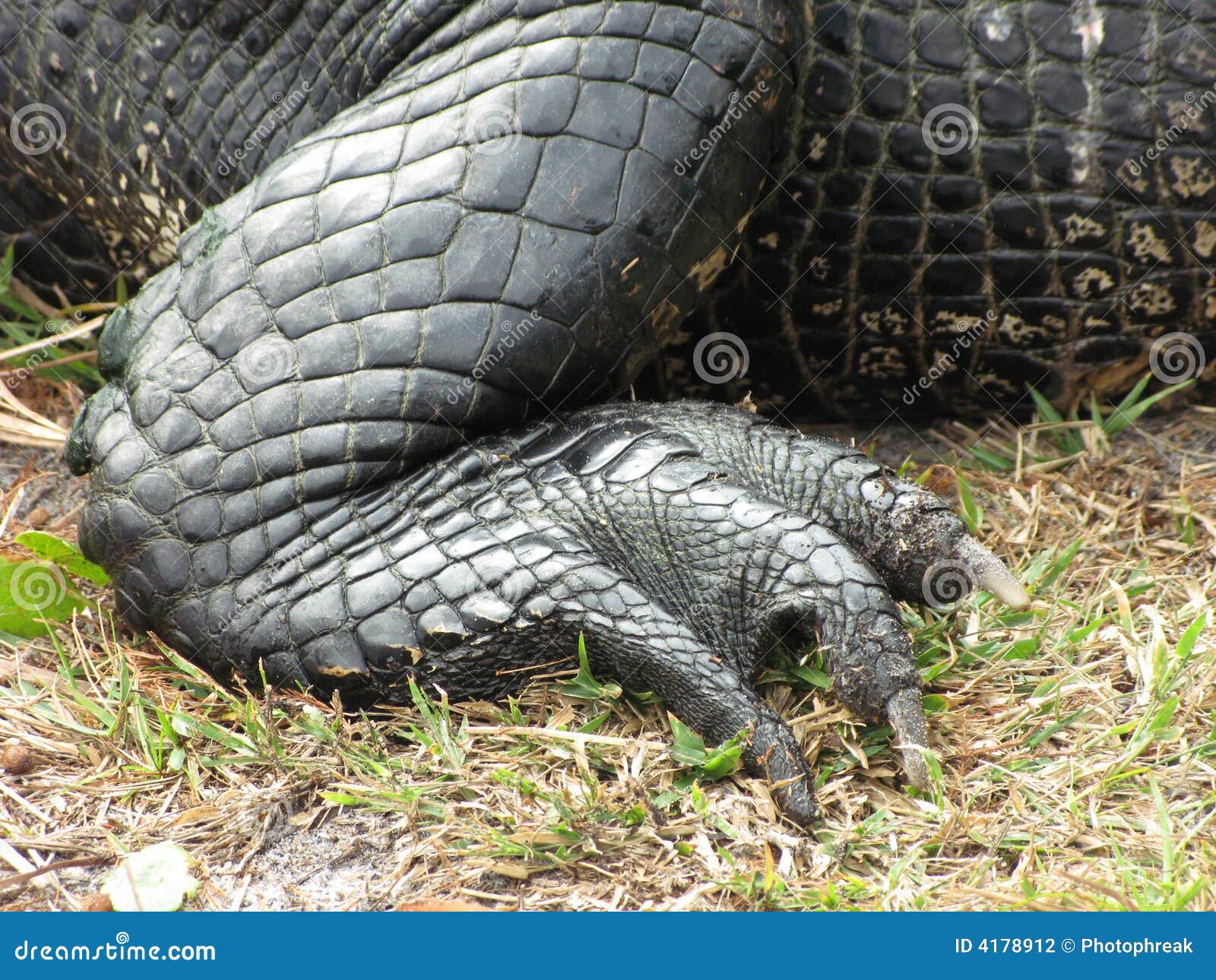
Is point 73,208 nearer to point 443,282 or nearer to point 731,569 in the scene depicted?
point 443,282

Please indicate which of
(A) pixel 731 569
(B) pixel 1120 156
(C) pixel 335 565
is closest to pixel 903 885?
(A) pixel 731 569

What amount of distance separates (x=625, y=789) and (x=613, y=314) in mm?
771

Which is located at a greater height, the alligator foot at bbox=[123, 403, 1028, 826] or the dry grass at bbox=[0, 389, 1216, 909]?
the alligator foot at bbox=[123, 403, 1028, 826]

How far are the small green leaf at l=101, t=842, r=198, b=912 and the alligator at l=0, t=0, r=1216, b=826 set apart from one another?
0.33 metres

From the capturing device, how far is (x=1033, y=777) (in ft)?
5.74

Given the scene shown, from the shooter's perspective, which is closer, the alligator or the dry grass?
the dry grass

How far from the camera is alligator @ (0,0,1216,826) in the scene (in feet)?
6.04

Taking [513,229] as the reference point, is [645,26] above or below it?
above

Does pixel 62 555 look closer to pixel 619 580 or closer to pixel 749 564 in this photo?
pixel 619 580

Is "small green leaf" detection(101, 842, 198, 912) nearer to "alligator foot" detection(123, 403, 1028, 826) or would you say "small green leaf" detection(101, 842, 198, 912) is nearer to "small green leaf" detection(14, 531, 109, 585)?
"alligator foot" detection(123, 403, 1028, 826)

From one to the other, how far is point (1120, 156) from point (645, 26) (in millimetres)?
903

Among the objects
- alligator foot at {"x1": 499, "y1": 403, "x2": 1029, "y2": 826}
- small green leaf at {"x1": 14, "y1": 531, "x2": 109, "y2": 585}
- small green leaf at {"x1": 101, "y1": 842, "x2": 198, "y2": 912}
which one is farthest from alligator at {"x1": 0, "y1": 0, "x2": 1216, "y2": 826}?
small green leaf at {"x1": 101, "y1": 842, "x2": 198, "y2": 912}

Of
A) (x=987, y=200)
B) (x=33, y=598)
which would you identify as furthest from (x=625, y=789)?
(x=987, y=200)

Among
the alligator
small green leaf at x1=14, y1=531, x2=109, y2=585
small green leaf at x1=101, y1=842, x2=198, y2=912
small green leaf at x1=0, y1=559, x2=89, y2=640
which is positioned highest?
the alligator
